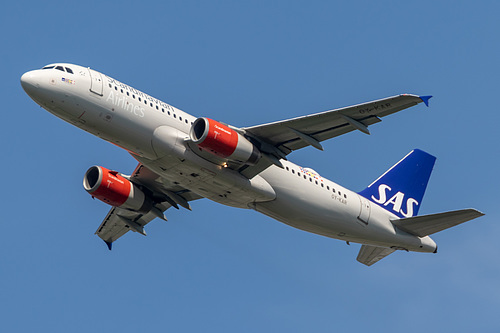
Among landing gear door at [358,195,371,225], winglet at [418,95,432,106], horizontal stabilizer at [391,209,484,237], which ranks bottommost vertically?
landing gear door at [358,195,371,225]

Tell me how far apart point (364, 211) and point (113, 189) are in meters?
14.1

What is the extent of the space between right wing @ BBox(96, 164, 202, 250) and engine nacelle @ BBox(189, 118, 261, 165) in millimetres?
7465

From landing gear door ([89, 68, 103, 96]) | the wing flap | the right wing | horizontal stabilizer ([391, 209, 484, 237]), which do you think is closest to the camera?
the wing flap

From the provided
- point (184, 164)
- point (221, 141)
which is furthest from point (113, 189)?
point (221, 141)

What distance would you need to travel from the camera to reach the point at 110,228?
5062cm

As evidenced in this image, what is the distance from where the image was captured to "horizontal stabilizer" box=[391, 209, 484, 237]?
42.4 meters

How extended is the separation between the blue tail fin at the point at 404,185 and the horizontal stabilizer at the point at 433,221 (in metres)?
1.89

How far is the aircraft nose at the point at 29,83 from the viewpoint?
123 ft

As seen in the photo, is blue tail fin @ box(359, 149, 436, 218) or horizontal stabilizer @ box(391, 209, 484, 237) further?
blue tail fin @ box(359, 149, 436, 218)

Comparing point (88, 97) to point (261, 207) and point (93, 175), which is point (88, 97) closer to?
point (93, 175)

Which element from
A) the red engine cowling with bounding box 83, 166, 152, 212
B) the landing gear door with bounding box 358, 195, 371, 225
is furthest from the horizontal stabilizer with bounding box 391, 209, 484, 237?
the red engine cowling with bounding box 83, 166, 152, 212

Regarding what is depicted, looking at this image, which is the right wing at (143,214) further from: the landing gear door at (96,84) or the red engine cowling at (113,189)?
the landing gear door at (96,84)

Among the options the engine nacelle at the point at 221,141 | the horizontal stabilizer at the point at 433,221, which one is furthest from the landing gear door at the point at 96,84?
the horizontal stabilizer at the point at 433,221

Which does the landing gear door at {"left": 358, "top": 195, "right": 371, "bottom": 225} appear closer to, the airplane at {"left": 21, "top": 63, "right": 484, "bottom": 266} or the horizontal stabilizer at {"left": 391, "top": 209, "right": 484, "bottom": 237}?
the airplane at {"left": 21, "top": 63, "right": 484, "bottom": 266}
